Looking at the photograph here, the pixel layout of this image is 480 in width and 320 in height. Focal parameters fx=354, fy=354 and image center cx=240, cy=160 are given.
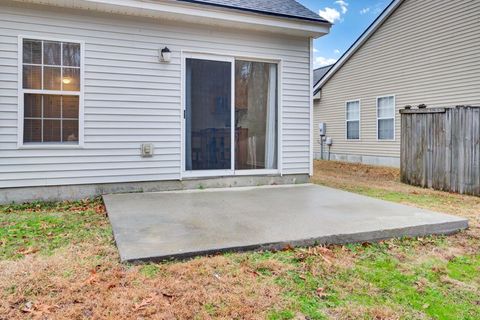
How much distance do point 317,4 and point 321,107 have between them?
495 centimetres

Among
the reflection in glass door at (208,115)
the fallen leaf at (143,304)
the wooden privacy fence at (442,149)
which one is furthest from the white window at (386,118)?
the fallen leaf at (143,304)

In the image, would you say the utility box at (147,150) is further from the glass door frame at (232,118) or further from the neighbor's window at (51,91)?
the neighbor's window at (51,91)

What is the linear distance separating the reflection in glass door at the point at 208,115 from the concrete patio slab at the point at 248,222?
2.84 feet

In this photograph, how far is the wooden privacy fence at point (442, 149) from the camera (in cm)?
632

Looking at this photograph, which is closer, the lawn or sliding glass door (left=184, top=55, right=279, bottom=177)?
the lawn

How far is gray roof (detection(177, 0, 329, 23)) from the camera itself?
5531 millimetres

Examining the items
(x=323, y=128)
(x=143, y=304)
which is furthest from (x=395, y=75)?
(x=143, y=304)

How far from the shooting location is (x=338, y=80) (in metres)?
13.8

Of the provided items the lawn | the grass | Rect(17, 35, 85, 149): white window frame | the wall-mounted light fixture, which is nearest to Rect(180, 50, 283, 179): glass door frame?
the wall-mounted light fixture

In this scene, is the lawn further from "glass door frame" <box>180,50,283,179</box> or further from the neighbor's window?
"glass door frame" <box>180,50,283,179</box>

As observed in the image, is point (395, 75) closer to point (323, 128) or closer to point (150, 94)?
point (323, 128)

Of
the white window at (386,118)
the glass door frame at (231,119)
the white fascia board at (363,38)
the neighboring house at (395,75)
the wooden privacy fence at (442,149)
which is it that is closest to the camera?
the glass door frame at (231,119)

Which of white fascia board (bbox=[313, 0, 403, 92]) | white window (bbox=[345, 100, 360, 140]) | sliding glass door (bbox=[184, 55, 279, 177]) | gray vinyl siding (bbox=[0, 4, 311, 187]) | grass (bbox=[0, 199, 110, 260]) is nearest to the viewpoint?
grass (bbox=[0, 199, 110, 260])

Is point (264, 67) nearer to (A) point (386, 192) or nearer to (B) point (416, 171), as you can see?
(A) point (386, 192)
